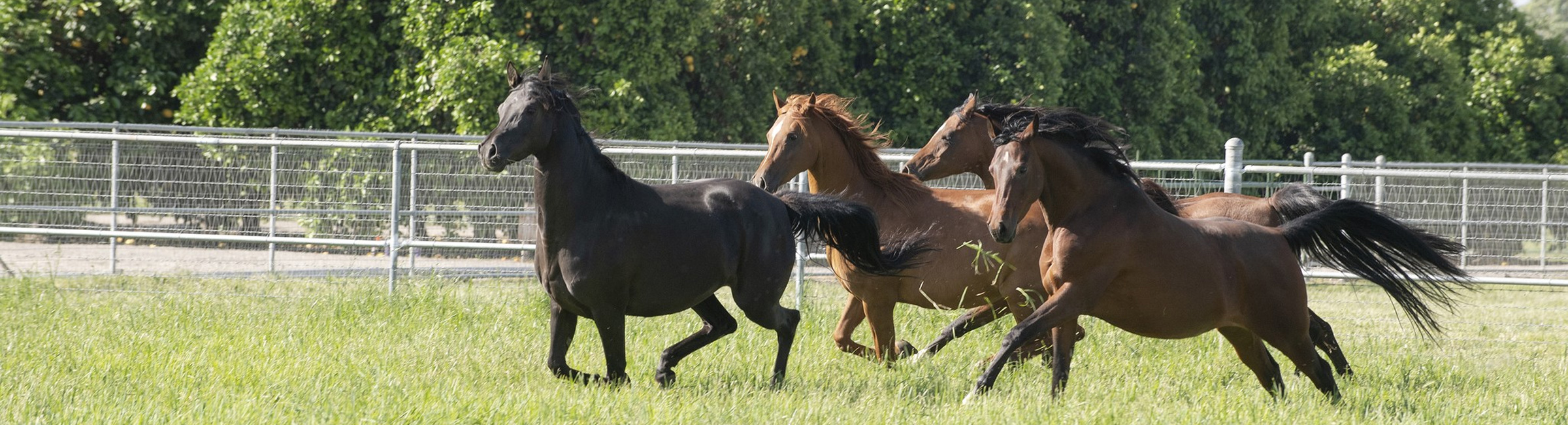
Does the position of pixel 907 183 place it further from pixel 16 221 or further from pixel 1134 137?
pixel 1134 137

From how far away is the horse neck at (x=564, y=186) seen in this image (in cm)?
545

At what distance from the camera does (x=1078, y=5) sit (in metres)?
20.7

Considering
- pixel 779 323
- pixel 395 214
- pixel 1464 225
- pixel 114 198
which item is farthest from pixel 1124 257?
pixel 114 198

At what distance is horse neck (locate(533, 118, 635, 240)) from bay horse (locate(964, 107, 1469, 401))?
160 cm

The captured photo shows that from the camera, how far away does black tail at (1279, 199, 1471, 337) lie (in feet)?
18.6

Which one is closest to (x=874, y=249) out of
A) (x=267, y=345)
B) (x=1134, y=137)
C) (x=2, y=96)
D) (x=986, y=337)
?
(x=986, y=337)

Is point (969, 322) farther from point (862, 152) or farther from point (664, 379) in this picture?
point (664, 379)

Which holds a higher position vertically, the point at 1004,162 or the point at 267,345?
the point at 1004,162

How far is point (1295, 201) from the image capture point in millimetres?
6621

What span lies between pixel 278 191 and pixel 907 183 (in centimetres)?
626

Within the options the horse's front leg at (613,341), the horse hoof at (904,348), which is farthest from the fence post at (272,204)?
the horse's front leg at (613,341)

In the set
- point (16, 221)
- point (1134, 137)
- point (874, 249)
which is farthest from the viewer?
point (1134, 137)

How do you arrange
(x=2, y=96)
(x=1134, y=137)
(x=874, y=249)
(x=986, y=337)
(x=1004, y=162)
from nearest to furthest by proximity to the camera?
1. (x=1004, y=162)
2. (x=874, y=249)
3. (x=986, y=337)
4. (x=2, y=96)
5. (x=1134, y=137)

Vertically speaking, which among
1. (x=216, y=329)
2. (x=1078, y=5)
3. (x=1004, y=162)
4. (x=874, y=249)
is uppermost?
(x=1078, y=5)
